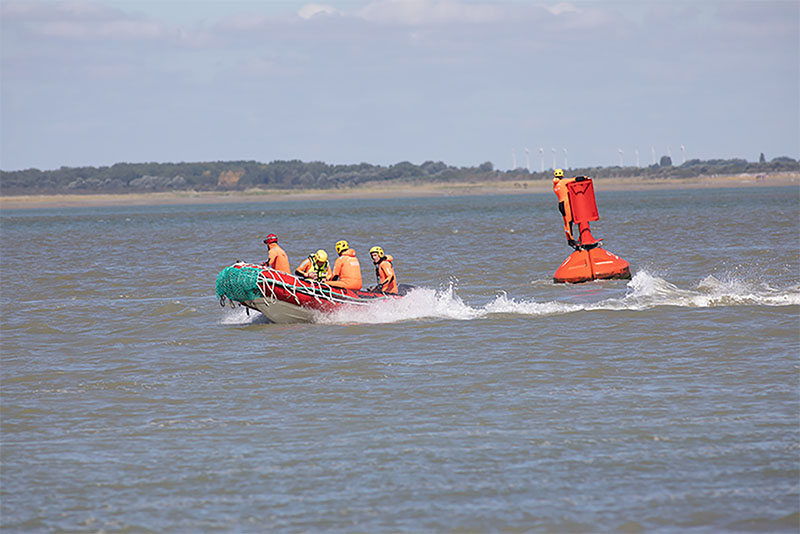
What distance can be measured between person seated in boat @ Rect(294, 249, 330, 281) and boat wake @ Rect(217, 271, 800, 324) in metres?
0.66

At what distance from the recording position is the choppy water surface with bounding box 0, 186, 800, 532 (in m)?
7.20

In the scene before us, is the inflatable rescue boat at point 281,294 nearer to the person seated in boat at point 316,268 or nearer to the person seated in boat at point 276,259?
the person seated in boat at point 316,268

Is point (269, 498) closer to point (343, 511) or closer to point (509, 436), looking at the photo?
point (343, 511)

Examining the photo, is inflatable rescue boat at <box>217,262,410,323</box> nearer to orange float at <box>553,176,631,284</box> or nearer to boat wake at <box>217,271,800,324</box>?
boat wake at <box>217,271,800,324</box>

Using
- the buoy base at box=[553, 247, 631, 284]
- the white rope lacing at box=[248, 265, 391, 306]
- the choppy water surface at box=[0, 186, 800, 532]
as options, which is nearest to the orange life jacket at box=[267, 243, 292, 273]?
the white rope lacing at box=[248, 265, 391, 306]

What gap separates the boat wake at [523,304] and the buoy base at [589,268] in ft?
8.39

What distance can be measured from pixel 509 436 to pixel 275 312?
7723 mm

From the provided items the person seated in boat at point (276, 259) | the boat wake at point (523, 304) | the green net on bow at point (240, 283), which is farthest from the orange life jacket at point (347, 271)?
the green net on bow at point (240, 283)

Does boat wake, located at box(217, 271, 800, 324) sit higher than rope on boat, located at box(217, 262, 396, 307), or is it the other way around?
rope on boat, located at box(217, 262, 396, 307)

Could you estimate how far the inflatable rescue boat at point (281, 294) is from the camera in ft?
50.7

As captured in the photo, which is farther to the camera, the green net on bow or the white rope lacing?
the white rope lacing

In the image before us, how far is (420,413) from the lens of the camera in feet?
31.8

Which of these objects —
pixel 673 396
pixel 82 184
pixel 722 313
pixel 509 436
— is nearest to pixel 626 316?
pixel 722 313

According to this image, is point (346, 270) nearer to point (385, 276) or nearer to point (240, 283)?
point (385, 276)
